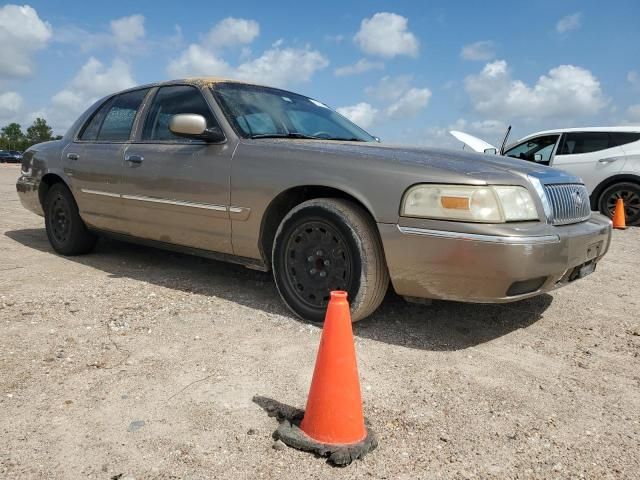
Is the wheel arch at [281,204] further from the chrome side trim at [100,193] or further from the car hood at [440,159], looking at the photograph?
the chrome side trim at [100,193]

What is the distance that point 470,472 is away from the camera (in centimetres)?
187

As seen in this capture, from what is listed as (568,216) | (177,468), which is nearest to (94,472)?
(177,468)

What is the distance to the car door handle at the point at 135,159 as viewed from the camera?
4123 mm

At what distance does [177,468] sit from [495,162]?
2347 millimetres

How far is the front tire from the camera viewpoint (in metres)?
3.01

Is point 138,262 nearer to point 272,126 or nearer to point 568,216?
point 272,126

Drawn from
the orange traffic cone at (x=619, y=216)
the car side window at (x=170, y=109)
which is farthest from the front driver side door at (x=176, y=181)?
the orange traffic cone at (x=619, y=216)

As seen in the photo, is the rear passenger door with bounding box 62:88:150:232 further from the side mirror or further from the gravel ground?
the side mirror

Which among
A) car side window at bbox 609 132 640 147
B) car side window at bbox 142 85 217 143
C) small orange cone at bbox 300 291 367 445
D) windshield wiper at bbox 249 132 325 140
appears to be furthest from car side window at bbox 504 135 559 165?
small orange cone at bbox 300 291 367 445

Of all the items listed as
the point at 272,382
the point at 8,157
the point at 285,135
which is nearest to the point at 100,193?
the point at 285,135

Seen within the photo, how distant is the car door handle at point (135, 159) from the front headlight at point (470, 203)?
2.27 m

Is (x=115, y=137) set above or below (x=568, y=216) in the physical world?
above

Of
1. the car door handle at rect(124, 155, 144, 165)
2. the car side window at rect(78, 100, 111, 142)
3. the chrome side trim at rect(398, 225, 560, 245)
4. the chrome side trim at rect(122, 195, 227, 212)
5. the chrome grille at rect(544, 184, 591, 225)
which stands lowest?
the chrome side trim at rect(398, 225, 560, 245)

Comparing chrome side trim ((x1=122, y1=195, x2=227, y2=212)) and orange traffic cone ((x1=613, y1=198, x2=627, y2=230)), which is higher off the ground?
chrome side trim ((x1=122, y1=195, x2=227, y2=212))
